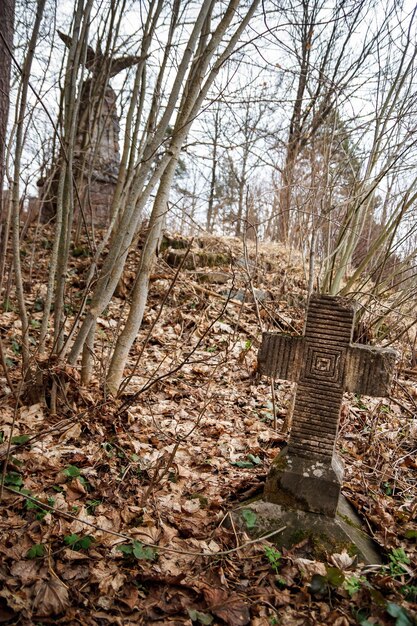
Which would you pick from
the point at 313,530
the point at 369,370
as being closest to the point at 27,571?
the point at 313,530

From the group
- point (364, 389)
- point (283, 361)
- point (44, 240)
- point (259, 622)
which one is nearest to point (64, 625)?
point (259, 622)

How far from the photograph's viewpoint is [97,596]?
2104mm

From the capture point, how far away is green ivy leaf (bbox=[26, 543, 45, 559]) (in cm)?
222

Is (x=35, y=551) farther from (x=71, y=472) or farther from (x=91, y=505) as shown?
(x=71, y=472)

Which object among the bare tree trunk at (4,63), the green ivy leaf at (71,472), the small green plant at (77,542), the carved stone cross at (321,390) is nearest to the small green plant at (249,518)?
the carved stone cross at (321,390)

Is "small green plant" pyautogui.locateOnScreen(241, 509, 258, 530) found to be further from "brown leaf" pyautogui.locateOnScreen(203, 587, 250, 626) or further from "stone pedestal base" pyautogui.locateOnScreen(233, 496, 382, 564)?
"brown leaf" pyautogui.locateOnScreen(203, 587, 250, 626)

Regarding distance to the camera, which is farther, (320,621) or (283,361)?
(283,361)

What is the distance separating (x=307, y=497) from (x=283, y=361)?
89 cm

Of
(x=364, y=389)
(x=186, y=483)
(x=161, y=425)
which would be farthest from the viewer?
(x=161, y=425)

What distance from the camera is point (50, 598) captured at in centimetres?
202

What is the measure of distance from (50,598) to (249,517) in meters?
1.21

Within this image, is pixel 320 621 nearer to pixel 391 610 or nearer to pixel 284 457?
pixel 391 610

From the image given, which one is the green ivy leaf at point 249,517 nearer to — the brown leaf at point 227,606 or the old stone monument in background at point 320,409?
the old stone monument in background at point 320,409

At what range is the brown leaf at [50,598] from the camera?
77.5 inches
